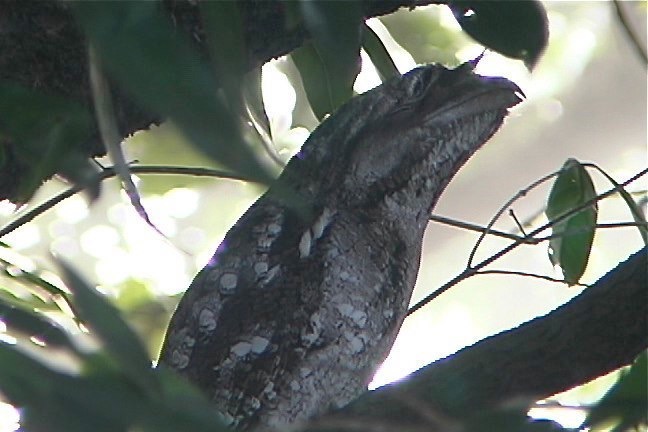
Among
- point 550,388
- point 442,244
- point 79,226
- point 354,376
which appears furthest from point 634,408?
point 442,244

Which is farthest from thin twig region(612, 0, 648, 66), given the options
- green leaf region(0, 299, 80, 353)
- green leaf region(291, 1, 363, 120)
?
green leaf region(0, 299, 80, 353)

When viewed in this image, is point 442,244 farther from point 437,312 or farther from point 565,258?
point 565,258

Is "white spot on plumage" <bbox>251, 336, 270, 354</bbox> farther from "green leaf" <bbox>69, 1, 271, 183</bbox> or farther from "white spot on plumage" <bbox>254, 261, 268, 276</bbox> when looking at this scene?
"green leaf" <bbox>69, 1, 271, 183</bbox>

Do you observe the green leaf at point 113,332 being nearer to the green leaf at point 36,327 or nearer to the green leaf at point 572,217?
the green leaf at point 36,327

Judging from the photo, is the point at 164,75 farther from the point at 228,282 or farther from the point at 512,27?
the point at 228,282

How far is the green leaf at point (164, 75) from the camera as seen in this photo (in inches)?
22.4

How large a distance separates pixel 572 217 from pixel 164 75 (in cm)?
111

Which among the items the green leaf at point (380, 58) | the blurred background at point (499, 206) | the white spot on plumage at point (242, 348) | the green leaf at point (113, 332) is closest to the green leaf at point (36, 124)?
the green leaf at point (113, 332)

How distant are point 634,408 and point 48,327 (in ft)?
1.22

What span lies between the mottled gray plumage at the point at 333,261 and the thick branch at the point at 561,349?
0.41 metres

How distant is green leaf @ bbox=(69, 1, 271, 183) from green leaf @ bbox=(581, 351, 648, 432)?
0.28 metres

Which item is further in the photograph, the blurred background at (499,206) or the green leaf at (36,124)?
the blurred background at (499,206)

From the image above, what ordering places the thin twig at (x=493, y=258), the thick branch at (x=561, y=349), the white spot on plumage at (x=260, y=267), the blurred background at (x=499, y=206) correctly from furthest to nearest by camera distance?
the blurred background at (x=499, y=206) < the white spot on plumage at (x=260, y=267) < the thin twig at (x=493, y=258) < the thick branch at (x=561, y=349)

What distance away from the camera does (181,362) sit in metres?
1.43
